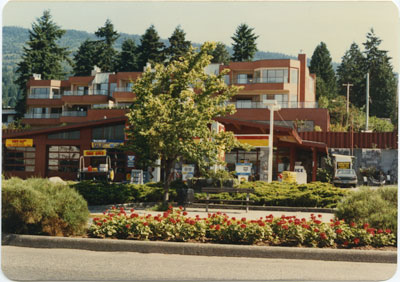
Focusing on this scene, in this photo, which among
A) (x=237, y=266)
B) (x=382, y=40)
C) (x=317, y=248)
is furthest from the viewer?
(x=382, y=40)

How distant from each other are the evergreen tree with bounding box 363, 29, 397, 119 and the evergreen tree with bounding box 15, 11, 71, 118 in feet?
152

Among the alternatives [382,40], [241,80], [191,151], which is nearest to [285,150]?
[241,80]

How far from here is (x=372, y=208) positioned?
36.4 ft

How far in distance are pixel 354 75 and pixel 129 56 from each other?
37.7 metres

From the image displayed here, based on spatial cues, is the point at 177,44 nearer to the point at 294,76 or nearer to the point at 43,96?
the point at 294,76

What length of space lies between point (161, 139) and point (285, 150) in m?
25.8

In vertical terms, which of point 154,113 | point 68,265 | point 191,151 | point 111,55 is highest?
point 111,55

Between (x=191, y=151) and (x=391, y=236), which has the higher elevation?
(x=191, y=151)

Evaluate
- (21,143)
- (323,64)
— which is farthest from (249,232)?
(323,64)

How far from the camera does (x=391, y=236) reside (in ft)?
33.8

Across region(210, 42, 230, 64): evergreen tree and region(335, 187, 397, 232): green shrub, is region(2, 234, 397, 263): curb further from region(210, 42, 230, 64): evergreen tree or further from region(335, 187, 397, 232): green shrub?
region(210, 42, 230, 64): evergreen tree

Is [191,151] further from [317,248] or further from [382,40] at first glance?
[382,40]

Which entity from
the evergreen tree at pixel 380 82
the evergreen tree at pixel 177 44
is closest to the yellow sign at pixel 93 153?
the evergreen tree at pixel 177 44

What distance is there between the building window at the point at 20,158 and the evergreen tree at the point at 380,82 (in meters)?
56.7
